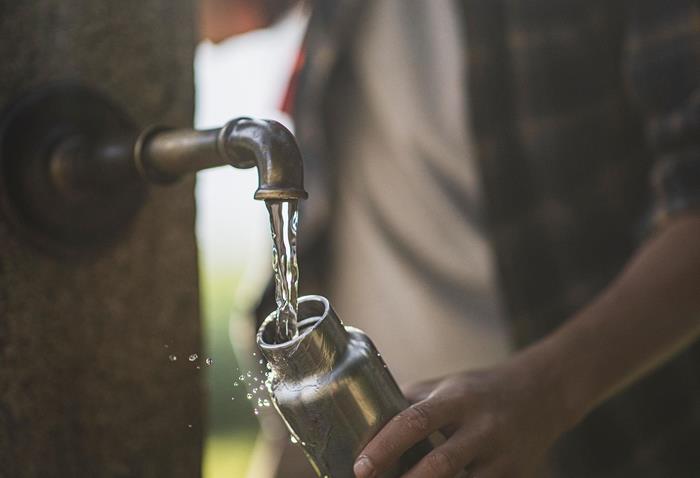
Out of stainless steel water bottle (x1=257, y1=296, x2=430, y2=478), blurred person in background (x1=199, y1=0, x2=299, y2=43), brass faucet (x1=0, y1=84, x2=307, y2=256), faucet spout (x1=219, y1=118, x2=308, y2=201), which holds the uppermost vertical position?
blurred person in background (x1=199, y1=0, x2=299, y2=43)

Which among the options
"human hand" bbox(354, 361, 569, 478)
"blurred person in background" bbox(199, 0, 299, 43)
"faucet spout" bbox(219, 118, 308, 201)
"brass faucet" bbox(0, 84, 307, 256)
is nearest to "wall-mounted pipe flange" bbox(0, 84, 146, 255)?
"brass faucet" bbox(0, 84, 307, 256)

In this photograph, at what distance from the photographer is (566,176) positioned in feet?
4.20

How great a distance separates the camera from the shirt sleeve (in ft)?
3.09

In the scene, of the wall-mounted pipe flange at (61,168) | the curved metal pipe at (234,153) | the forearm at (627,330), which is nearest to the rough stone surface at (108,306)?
the wall-mounted pipe flange at (61,168)

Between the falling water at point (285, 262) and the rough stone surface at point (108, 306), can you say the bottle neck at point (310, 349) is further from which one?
the rough stone surface at point (108, 306)

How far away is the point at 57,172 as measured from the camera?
2.11 feet

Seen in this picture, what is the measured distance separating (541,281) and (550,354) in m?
0.57

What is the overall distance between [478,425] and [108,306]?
0.36 m

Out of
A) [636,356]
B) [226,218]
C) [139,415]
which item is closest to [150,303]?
[139,415]

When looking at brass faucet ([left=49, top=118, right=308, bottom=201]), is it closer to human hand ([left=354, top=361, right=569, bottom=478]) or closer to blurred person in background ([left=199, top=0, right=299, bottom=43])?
human hand ([left=354, top=361, right=569, bottom=478])

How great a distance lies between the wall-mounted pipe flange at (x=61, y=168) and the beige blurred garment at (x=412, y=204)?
2.28 feet

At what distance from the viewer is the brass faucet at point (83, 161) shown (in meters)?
0.59

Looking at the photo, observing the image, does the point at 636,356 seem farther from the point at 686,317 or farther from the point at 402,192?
the point at 402,192

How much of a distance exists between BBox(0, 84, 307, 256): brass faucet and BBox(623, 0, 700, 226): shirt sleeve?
603 millimetres
